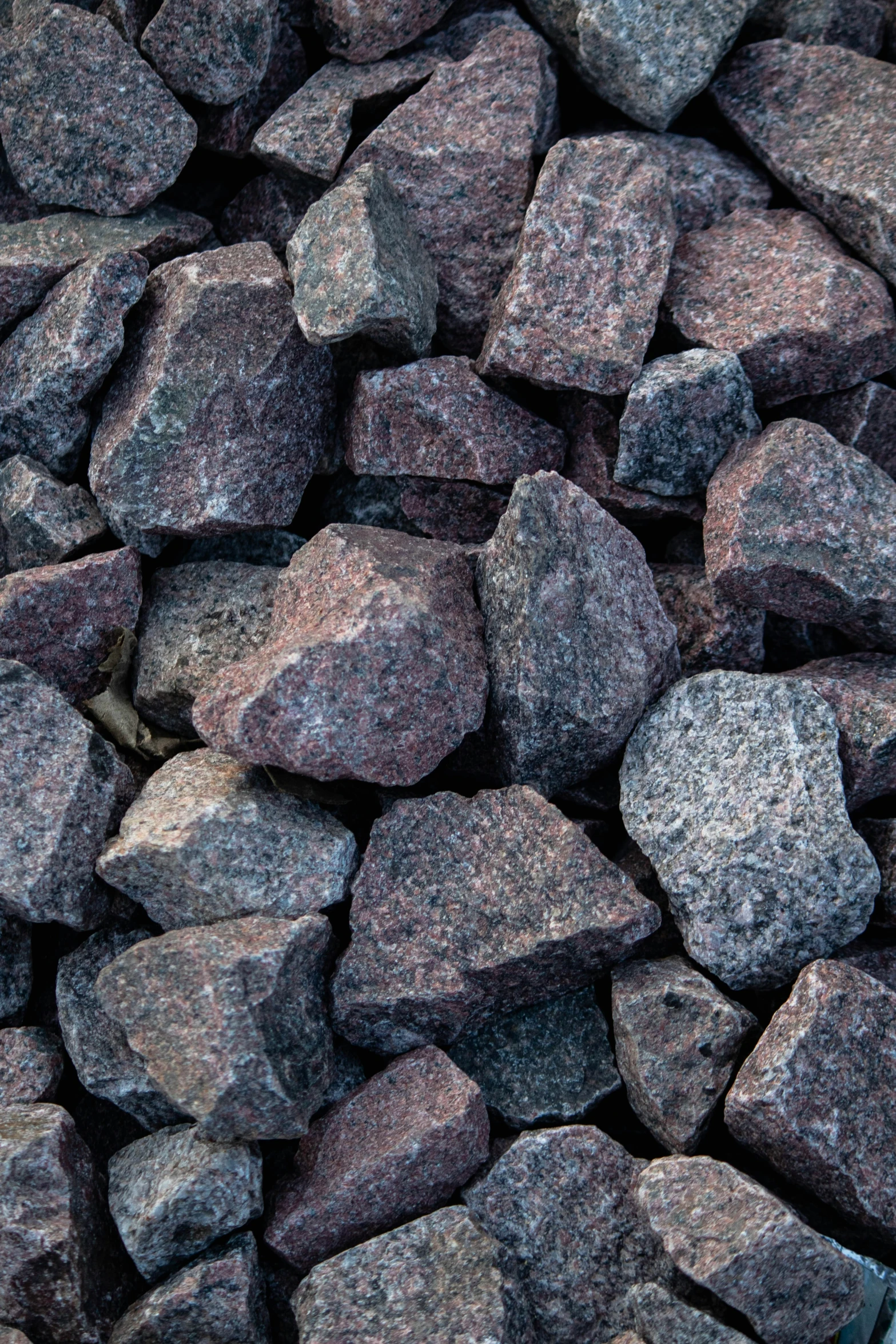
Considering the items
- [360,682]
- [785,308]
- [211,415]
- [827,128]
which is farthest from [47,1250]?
[827,128]

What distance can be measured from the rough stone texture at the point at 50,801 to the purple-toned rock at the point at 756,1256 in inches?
49.2

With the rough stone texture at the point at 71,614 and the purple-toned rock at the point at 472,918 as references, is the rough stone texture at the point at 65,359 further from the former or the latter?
the purple-toned rock at the point at 472,918

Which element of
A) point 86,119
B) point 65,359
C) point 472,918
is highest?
point 86,119

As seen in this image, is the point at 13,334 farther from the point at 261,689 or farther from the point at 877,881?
the point at 877,881

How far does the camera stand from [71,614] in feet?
8.04

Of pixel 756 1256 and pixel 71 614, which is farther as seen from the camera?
pixel 71 614

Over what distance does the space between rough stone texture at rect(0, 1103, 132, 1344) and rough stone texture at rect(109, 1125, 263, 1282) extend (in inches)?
3.1

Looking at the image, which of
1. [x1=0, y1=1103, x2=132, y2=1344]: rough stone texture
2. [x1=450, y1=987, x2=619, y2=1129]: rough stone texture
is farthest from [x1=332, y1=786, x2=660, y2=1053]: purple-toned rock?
[x1=0, y1=1103, x2=132, y2=1344]: rough stone texture

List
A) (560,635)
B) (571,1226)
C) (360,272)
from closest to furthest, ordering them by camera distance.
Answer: (571,1226) → (560,635) → (360,272)

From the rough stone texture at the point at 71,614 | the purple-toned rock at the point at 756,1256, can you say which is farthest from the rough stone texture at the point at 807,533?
the rough stone texture at the point at 71,614

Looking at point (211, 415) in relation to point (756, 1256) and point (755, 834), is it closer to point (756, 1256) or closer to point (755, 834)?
point (755, 834)

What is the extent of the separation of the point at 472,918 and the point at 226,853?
1.64 feet

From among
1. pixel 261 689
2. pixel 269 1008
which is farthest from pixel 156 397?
pixel 269 1008

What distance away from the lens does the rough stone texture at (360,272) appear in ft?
7.92
